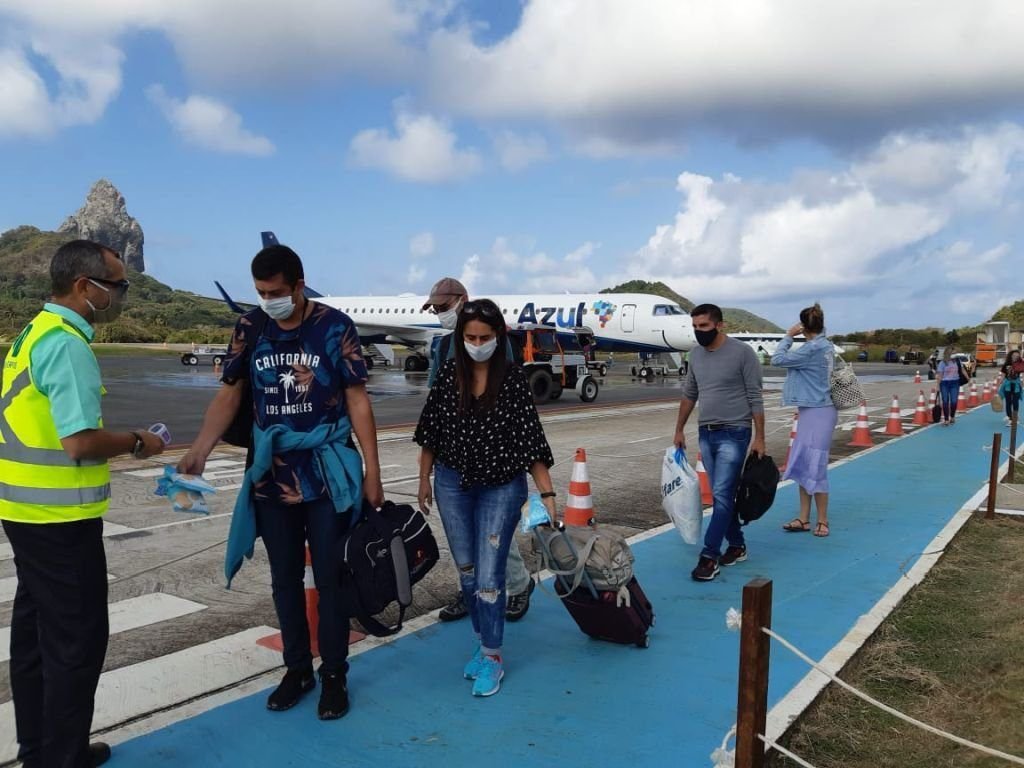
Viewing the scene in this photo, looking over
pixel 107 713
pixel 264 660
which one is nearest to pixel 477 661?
pixel 264 660

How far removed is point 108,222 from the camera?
175000 mm

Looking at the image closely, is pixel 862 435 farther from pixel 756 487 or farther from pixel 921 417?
pixel 756 487

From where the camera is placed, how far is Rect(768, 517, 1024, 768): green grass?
10.6 ft

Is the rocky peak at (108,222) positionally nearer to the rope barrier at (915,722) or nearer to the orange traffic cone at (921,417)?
the orange traffic cone at (921,417)

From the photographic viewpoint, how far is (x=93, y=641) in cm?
277

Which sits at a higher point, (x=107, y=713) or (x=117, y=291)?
(x=117, y=291)

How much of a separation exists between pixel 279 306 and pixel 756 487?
138 inches

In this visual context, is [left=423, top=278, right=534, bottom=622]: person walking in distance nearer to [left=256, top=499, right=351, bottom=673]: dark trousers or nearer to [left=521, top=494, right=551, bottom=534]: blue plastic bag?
[left=521, top=494, right=551, bottom=534]: blue plastic bag

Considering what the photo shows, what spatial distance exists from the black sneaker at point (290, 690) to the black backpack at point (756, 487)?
10.3ft

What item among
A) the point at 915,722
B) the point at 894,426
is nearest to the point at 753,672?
the point at 915,722

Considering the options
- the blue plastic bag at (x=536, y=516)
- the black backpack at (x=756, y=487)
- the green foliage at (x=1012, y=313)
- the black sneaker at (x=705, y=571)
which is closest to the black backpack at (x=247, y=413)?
the blue plastic bag at (x=536, y=516)

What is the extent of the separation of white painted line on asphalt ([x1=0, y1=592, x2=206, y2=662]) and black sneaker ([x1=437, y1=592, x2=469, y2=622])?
4.82 ft

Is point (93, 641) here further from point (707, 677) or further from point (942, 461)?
point (942, 461)

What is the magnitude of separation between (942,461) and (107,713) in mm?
10760
